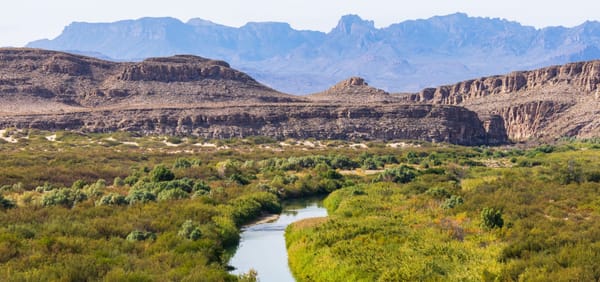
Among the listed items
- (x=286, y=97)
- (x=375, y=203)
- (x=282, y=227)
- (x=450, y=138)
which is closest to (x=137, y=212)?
(x=282, y=227)

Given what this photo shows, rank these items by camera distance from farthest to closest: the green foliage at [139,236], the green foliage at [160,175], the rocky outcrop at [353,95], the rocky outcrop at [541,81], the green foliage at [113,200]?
the rocky outcrop at [541,81] < the rocky outcrop at [353,95] < the green foliage at [160,175] < the green foliage at [113,200] < the green foliage at [139,236]

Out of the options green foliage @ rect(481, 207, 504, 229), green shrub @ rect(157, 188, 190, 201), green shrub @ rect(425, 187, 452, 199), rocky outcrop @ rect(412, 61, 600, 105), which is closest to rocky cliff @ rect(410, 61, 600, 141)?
rocky outcrop @ rect(412, 61, 600, 105)

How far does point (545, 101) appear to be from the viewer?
16488 centimetres

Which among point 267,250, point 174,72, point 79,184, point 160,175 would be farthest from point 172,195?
point 174,72

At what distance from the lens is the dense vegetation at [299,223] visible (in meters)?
25.6

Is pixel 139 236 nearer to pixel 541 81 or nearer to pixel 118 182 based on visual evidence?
pixel 118 182

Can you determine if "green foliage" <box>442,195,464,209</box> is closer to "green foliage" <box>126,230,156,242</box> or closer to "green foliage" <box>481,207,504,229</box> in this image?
"green foliage" <box>481,207,504,229</box>

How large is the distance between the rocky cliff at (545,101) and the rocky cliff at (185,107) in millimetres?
16703

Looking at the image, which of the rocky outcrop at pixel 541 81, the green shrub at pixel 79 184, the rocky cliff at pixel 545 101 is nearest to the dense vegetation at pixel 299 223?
the green shrub at pixel 79 184

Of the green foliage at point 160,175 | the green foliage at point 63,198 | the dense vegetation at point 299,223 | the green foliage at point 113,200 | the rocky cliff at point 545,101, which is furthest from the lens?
the rocky cliff at point 545,101

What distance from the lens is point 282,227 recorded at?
143ft

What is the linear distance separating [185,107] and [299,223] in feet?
291

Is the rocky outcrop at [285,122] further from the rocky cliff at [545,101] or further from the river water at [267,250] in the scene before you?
the river water at [267,250]

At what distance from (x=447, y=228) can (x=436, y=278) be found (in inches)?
395
